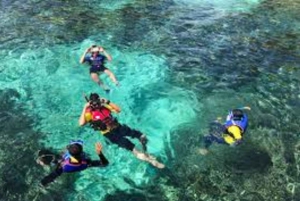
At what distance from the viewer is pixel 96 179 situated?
37.9ft

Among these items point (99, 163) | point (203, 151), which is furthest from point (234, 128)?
point (99, 163)

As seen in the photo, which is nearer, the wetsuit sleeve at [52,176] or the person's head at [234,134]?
the wetsuit sleeve at [52,176]

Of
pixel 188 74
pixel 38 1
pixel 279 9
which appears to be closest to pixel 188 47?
pixel 188 74

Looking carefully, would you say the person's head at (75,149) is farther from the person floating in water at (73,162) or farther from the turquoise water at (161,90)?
the turquoise water at (161,90)

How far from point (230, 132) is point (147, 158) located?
2.60 meters

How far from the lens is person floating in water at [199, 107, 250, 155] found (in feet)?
39.5

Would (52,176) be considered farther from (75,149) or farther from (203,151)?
(203,151)

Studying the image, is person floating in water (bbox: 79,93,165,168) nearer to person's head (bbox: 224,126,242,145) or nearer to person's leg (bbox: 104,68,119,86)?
person's head (bbox: 224,126,242,145)

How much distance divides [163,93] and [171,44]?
4194mm

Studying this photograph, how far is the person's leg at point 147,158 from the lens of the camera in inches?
459

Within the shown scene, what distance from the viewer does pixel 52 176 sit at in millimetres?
11133

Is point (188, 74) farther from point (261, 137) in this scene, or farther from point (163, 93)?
point (261, 137)

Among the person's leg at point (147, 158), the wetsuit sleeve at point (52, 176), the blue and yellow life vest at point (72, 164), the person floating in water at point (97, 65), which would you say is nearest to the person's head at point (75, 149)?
the blue and yellow life vest at point (72, 164)

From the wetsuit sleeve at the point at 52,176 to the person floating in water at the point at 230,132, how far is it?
4328mm
